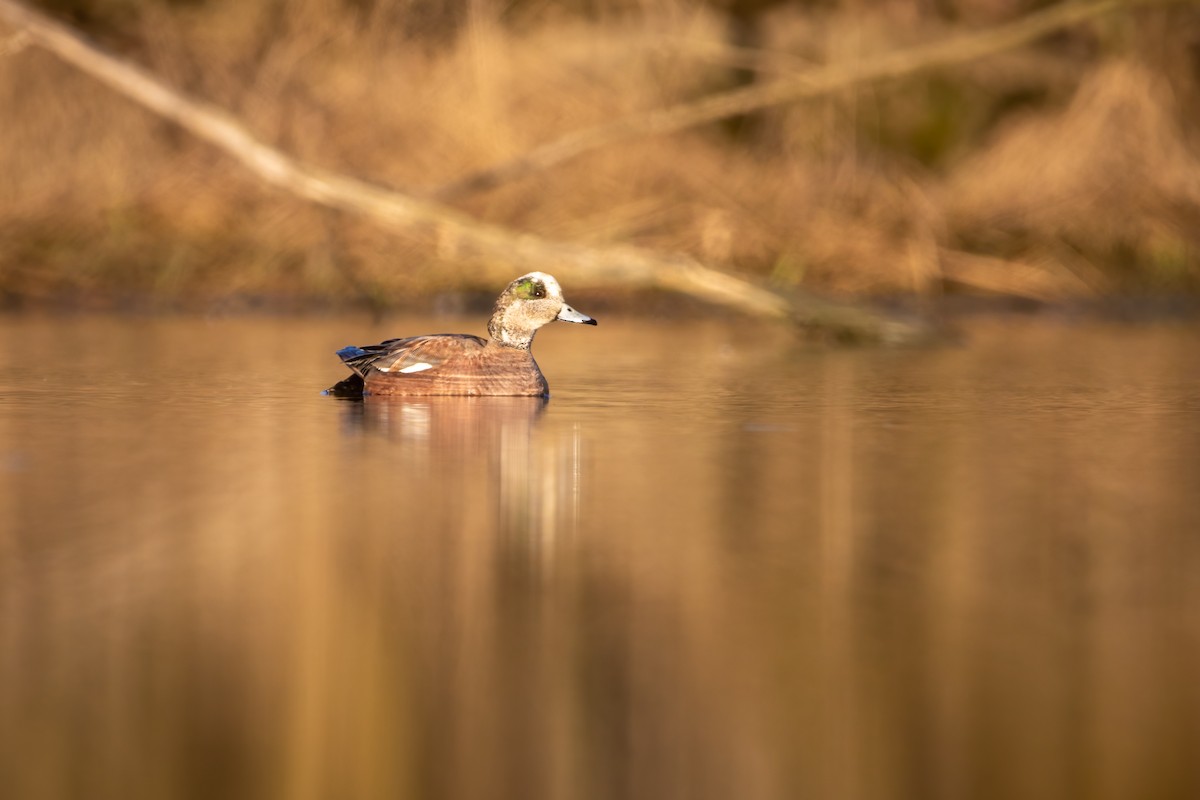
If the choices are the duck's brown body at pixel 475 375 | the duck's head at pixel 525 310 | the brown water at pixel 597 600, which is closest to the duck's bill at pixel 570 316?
the duck's head at pixel 525 310

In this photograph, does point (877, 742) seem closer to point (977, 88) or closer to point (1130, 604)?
point (1130, 604)

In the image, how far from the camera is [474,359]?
30.6 ft

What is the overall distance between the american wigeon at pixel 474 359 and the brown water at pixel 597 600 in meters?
0.18

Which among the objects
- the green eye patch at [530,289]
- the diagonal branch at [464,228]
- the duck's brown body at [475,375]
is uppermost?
the diagonal branch at [464,228]

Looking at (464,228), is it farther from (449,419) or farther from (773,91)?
(449,419)

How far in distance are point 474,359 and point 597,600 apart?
4715 mm

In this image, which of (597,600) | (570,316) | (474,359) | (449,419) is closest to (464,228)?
(570,316)

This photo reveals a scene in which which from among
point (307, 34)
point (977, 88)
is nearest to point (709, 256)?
point (307, 34)

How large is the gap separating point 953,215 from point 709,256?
239 cm

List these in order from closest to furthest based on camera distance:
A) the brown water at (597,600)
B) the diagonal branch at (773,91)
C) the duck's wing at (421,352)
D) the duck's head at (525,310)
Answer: the brown water at (597,600) → the duck's wing at (421,352) → the duck's head at (525,310) → the diagonal branch at (773,91)

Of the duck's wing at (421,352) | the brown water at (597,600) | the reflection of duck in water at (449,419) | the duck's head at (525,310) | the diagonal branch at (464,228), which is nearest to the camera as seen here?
the brown water at (597,600)

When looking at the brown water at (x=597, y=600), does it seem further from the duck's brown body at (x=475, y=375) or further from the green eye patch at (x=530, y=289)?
the green eye patch at (x=530, y=289)

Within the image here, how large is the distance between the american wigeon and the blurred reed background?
Answer: 4.90 m

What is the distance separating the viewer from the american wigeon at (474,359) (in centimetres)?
930
